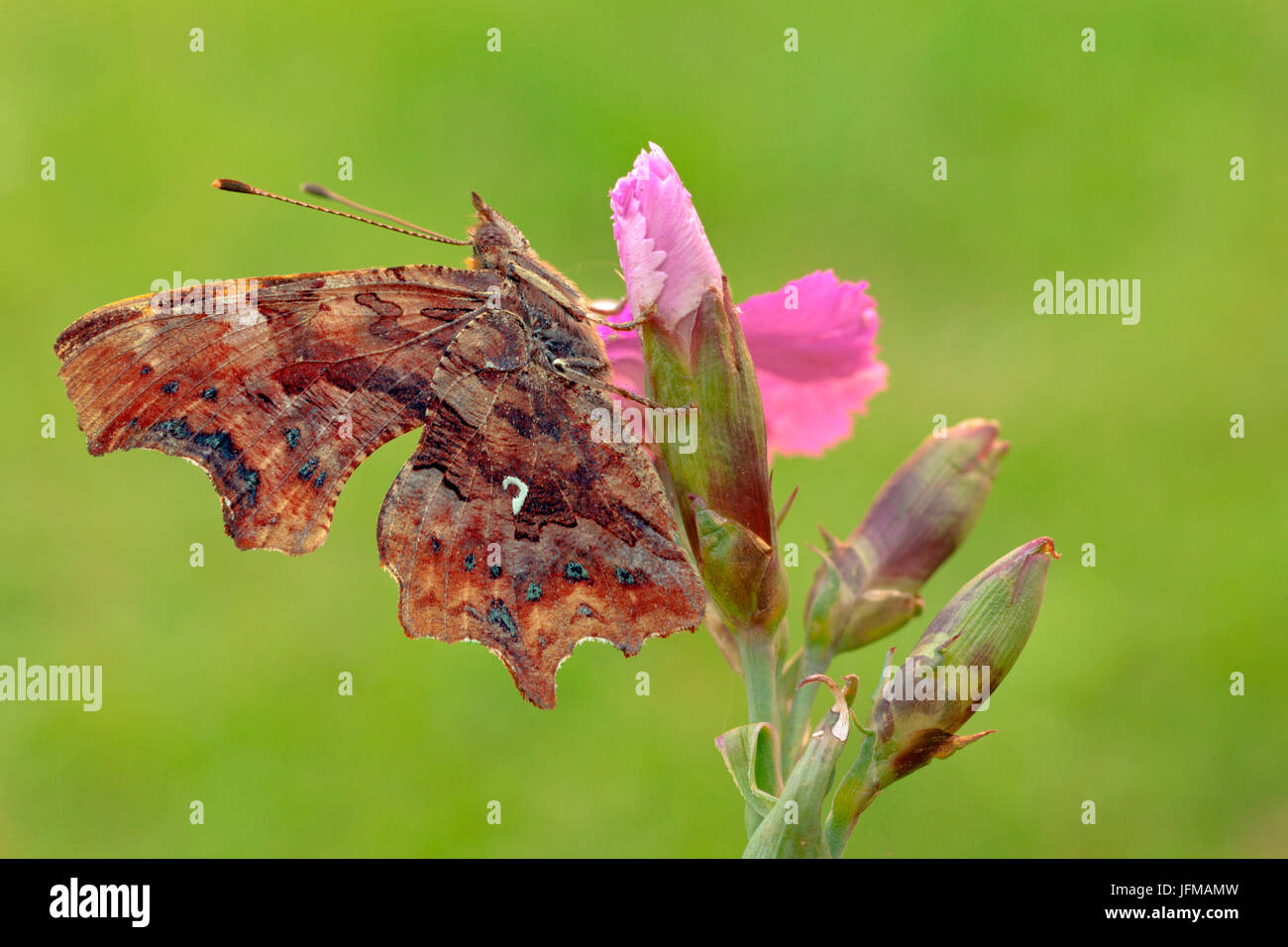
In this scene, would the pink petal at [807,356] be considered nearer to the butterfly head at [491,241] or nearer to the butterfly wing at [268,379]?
the butterfly head at [491,241]

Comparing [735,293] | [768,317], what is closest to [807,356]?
[768,317]

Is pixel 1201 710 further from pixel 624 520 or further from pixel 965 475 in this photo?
pixel 624 520

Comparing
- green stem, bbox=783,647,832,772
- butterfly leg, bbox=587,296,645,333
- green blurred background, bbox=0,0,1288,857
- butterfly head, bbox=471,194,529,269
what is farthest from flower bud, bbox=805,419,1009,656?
green blurred background, bbox=0,0,1288,857

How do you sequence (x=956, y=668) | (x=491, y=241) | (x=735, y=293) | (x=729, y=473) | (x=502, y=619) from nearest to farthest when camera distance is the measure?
(x=956, y=668), (x=729, y=473), (x=502, y=619), (x=491, y=241), (x=735, y=293)

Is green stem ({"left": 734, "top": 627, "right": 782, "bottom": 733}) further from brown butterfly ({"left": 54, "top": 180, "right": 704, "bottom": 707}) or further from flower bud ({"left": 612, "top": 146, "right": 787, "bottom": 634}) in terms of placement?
brown butterfly ({"left": 54, "top": 180, "right": 704, "bottom": 707})

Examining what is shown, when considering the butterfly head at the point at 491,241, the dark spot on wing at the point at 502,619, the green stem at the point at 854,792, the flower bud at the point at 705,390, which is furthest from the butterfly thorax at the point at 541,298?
the green stem at the point at 854,792

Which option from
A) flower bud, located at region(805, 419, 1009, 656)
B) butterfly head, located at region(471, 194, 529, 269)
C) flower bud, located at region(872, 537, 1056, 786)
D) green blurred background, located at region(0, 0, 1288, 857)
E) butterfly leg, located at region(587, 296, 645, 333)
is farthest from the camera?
green blurred background, located at region(0, 0, 1288, 857)

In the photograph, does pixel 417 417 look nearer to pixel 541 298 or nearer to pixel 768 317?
pixel 541 298

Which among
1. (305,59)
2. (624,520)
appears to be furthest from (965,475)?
(305,59)
